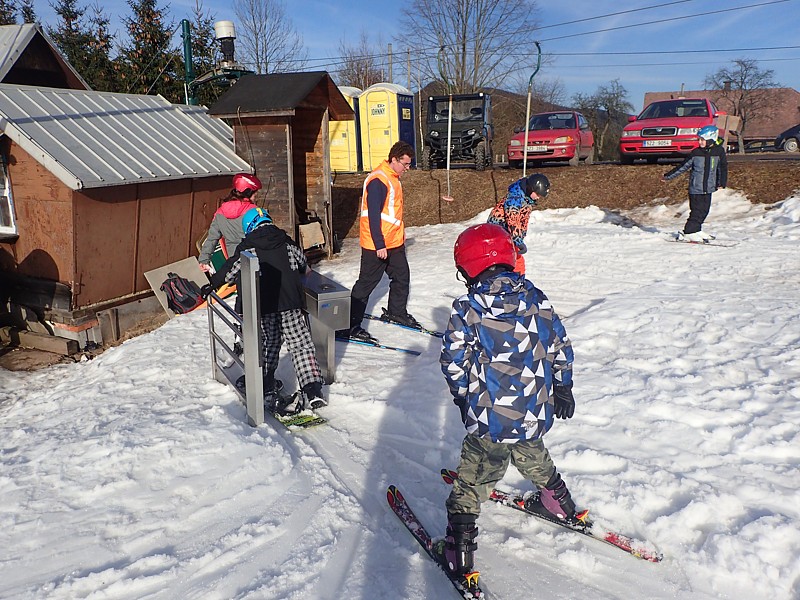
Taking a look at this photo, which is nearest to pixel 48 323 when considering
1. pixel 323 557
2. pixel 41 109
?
pixel 41 109

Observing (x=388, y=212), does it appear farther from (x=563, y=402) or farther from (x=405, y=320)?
(x=563, y=402)

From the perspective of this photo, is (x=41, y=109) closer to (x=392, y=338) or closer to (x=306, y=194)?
(x=306, y=194)

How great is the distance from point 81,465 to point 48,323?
453 centimetres

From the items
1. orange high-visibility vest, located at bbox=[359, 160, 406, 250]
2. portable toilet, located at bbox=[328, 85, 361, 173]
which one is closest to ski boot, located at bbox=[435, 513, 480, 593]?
orange high-visibility vest, located at bbox=[359, 160, 406, 250]

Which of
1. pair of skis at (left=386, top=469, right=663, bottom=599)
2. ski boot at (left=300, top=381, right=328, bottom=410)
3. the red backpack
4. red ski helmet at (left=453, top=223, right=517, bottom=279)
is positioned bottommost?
pair of skis at (left=386, top=469, right=663, bottom=599)

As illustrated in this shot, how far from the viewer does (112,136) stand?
8.34 m

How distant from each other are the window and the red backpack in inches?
76.1

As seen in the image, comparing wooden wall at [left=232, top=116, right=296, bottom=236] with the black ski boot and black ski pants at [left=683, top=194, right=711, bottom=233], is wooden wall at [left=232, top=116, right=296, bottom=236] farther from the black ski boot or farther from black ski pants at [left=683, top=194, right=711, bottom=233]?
the black ski boot

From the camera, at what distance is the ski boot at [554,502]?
304 centimetres

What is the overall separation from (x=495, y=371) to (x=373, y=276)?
3732 mm

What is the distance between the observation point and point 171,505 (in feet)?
10.9

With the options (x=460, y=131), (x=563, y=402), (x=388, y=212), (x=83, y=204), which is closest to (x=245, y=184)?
(x=388, y=212)

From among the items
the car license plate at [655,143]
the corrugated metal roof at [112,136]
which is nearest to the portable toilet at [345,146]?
the corrugated metal roof at [112,136]

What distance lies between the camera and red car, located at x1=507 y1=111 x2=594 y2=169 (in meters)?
15.6
